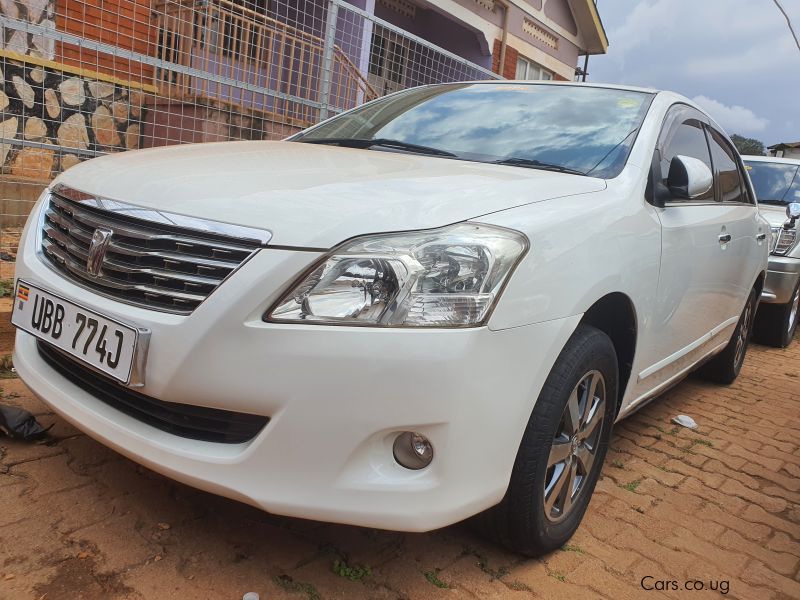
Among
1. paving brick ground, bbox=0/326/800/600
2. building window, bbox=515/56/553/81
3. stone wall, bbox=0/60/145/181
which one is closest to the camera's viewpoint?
paving brick ground, bbox=0/326/800/600

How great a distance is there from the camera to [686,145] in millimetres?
3150

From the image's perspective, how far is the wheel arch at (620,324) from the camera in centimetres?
220

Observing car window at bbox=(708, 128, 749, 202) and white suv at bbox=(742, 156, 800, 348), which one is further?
white suv at bbox=(742, 156, 800, 348)

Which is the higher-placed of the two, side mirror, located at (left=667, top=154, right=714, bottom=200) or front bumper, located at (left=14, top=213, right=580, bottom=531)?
side mirror, located at (left=667, top=154, right=714, bottom=200)

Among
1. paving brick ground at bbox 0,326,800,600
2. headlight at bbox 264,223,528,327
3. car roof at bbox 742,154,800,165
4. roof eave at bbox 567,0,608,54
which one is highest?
roof eave at bbox 567,0,608,54

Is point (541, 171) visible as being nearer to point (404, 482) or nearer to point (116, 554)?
point (404, 482)

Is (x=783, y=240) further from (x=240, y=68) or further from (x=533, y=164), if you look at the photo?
(x=240, y=68)

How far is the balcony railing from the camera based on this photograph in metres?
5.39

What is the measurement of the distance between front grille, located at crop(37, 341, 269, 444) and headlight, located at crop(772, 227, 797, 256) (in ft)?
18.9

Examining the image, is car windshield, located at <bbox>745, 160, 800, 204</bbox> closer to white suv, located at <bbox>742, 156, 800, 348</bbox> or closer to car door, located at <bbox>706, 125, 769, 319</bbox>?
white suv, located at <bbox>742, 156, 800, 348</bbox>

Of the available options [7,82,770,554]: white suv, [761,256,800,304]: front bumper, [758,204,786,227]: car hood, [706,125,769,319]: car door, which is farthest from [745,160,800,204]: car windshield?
[7,82,770,554]: white suv

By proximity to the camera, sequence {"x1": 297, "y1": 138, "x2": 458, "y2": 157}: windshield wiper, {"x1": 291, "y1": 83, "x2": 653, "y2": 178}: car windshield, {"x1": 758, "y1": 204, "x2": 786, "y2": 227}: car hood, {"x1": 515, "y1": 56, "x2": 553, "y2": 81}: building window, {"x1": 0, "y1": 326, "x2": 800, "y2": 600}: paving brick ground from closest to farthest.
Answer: {"x1": 0, "y1": 326, "x2": 800, "y2": 600}: paving brick ground < {"x1": 291, "y1": 83, "x2": 653, "y2": 178}: car windshield < {"x1": 297, "y1": 138, "x2": 458, "y2": 157}: windshield wiper < {"x1": 758, "y1": 204, "x2": 786, "y2": 227}: car hood < {"x1": 515, "y1": 56, "x2": 553, "y2": 81}: building window

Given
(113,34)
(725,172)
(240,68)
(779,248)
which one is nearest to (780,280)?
(779,248)

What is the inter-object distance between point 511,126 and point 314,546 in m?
1.82
